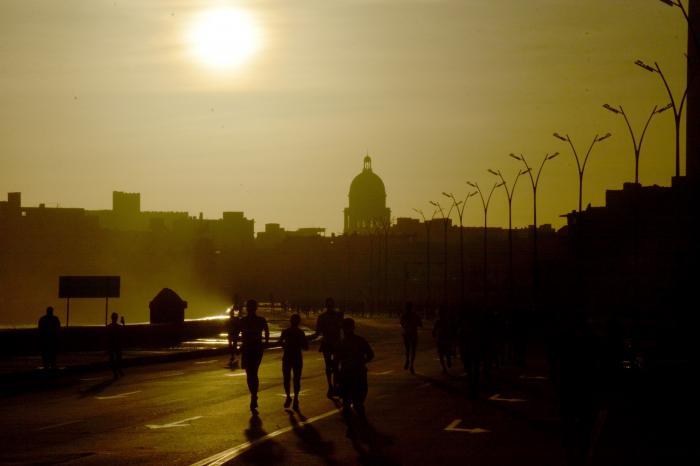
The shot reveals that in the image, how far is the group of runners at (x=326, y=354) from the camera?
20.8 metres

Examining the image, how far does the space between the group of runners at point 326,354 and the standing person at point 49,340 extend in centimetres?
1090

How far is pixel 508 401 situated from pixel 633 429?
5.13 m

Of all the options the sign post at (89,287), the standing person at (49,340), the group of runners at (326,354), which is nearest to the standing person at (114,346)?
the standing person at (49,340)

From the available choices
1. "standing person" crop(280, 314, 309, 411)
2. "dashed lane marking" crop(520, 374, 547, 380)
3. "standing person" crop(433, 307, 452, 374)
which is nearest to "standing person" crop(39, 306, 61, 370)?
"standing person" crop(433, 307, 452, 374)

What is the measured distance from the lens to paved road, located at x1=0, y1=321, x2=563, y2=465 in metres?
16.7

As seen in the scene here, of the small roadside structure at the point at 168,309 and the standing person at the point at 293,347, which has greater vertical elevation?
the small roadside structure at the point at 168,309

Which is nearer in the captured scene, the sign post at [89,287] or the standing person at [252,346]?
the standing person at [252,346]

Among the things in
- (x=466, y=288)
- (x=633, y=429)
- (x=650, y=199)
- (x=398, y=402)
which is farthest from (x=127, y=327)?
(x=466, y=288)

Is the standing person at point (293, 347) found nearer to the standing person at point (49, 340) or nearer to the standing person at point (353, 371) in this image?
the standing person at point (353, 371)

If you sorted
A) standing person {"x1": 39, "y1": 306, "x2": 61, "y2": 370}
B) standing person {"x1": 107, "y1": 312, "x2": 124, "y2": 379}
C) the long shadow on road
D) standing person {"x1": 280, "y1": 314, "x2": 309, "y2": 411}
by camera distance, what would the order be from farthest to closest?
standing person {"x1": 107, "y1": 312, "x2": 124, "y2": 379}
standing person {"x1": 39, "y1": 306, "x2": 61, "y2": 370}
standing person {"x1": 280, "y1": 314, "x2": 309, "y2": 411}
the long shadow on road

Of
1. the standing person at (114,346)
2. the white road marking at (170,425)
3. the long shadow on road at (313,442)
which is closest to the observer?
the long shadow on road at (313,442)

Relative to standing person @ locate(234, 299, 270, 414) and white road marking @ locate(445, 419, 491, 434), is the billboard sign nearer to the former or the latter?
standing person @ locate(234, 299, 270, 414)

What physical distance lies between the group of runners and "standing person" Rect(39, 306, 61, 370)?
10.9m

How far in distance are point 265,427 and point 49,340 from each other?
50.6ft
